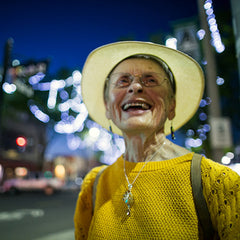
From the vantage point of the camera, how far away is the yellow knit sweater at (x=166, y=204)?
3.42 feet

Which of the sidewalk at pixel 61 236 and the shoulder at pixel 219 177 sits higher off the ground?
the shoulder at pixel 219 177

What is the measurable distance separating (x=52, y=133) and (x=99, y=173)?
24353 mm

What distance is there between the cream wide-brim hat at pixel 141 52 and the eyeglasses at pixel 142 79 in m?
0.16

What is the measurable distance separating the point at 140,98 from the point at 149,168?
0.42 m

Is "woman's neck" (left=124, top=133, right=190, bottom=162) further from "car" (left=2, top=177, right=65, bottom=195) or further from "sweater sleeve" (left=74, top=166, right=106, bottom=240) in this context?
"car" (left=2, top=177, right=65, bottom=195)

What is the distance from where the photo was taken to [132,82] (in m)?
1.38

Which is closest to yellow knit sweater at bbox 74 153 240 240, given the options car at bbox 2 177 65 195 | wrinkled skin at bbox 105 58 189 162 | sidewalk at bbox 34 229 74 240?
wrinkled skin at bbox 105 58 189 162

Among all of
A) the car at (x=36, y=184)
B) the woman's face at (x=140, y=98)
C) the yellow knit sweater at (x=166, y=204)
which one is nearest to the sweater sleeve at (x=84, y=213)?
the yellow knit sweater at (x=166, y=204)

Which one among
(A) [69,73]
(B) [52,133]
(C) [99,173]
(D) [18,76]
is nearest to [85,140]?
(B) [52,133]

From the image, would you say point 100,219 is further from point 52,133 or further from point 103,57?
point 52,133

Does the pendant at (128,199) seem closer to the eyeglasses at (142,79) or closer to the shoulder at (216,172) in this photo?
the shoulder at (216,172)

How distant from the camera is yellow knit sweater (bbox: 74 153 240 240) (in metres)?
1.04

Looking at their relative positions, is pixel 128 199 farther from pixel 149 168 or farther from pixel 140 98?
pixel 140 98

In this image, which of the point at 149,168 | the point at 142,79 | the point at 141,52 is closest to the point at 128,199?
the point at 149,168
